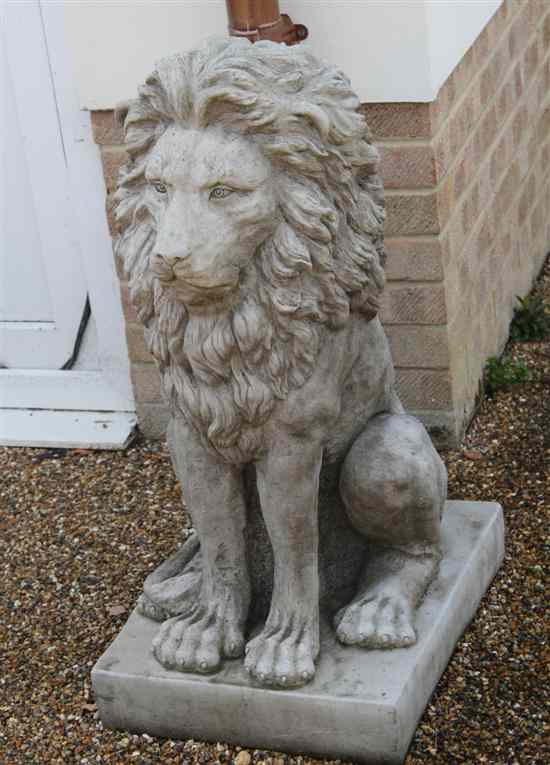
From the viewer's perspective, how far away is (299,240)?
3354 mm

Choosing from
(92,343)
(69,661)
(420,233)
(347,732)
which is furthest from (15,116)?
(347,732)

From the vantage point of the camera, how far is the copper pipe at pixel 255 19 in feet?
14.8

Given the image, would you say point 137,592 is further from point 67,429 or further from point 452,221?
point 452,221

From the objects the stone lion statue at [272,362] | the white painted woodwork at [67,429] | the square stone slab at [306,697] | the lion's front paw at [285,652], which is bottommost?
the white painted woodwork at [67,429]

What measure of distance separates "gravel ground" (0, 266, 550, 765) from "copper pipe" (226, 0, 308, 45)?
1.64m

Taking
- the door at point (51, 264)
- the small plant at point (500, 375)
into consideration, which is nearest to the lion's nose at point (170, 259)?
the door at point (51, 264)

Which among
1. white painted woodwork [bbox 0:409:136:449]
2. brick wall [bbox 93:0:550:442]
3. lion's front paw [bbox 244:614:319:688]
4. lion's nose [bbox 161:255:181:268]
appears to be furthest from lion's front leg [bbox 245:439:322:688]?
white painted woodwork [bbox 0:409:136:449]

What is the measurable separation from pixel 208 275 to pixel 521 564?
1750mm

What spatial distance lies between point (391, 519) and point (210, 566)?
0.49 metres

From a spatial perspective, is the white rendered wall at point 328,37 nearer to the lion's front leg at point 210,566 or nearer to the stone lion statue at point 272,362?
the stone lion statue at point 272,362

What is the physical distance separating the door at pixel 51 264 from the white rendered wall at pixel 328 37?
0.34m

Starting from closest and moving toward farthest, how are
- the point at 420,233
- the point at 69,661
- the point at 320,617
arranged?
1. the point at 320,617
2. the point at 69,661
3. the point at 420,233

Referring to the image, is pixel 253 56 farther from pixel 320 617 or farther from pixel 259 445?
pixel 320 617

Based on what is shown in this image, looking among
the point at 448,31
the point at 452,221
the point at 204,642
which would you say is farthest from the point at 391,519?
the point at 448,31
